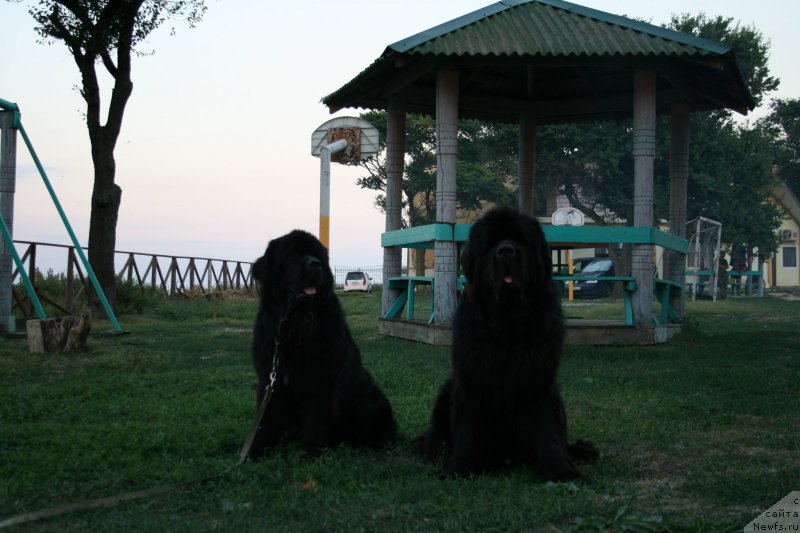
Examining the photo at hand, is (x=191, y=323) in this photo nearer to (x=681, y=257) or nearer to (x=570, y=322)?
(x=570, y=322)

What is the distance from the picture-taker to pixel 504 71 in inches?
565

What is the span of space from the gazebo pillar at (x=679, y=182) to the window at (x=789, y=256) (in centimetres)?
4671

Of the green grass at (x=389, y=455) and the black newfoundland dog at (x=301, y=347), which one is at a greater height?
the black newfoundland dog at (x=301, y=347)

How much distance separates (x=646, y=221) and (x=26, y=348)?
929cm

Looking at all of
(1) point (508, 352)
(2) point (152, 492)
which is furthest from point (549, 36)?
(2) point (152, 492)

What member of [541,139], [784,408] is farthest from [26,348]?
[541,139]

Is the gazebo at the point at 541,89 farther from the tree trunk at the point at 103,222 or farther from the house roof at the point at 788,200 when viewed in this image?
the house roof at the point at 788,200

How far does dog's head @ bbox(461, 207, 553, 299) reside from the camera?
14.2 ft

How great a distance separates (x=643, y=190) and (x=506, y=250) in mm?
8370

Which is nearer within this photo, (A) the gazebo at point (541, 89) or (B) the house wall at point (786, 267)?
(A) the gazebo at point (541, 89)

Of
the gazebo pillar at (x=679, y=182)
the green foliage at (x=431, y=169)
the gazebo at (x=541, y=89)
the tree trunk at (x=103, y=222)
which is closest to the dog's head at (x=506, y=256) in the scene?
the gazebo at (x=541, y=89)

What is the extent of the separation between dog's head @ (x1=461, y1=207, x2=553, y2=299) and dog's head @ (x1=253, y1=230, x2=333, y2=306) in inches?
39.0

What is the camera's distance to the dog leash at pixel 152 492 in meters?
3.79

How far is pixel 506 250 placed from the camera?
14.2ft
